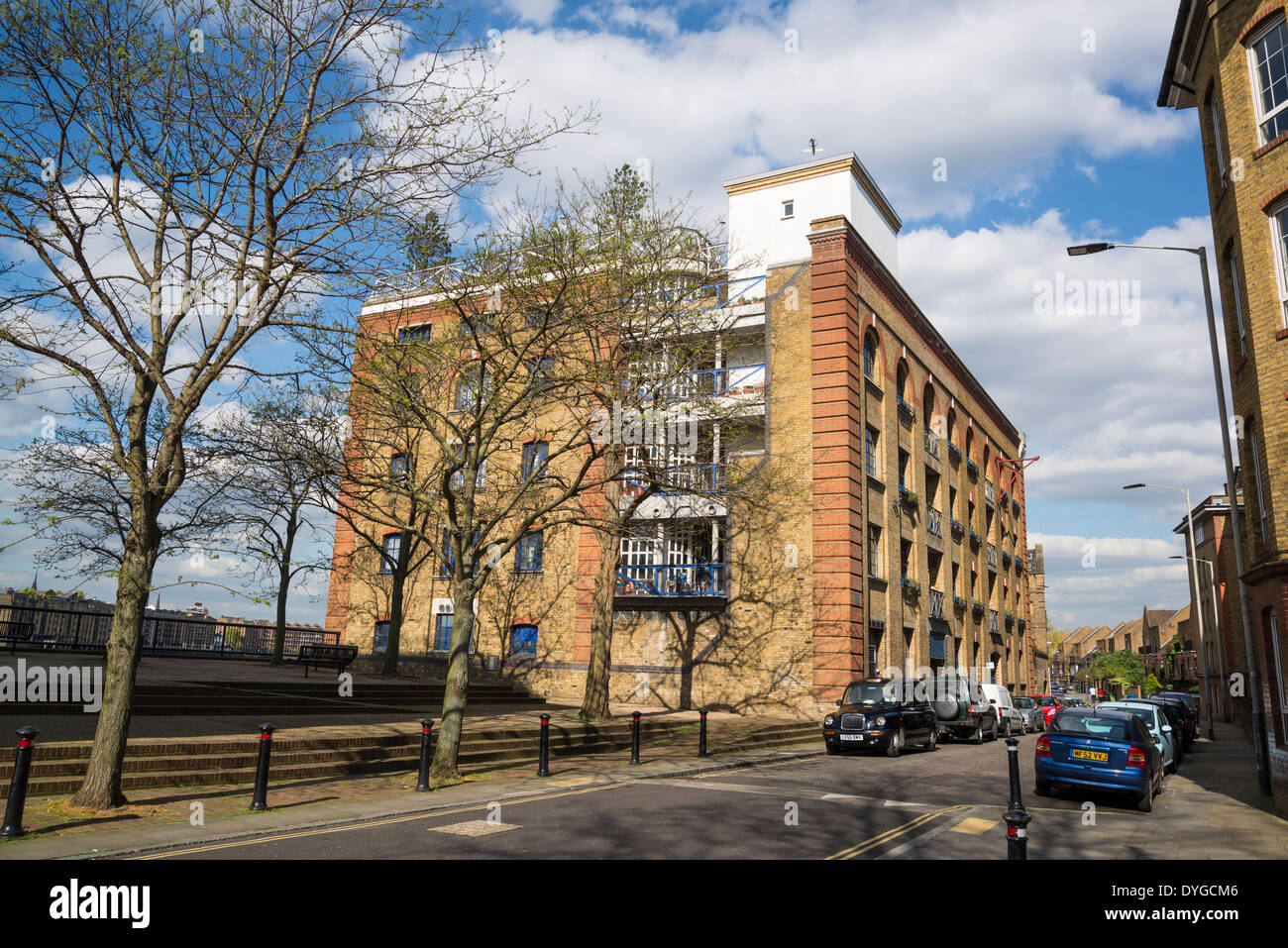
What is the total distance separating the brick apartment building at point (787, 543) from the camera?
82.2 ft

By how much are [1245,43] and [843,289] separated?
42.0 feet

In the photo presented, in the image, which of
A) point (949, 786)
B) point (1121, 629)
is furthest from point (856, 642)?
point (1121, 629)

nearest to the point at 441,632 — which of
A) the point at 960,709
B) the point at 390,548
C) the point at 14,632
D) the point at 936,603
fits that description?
the point at 390,548

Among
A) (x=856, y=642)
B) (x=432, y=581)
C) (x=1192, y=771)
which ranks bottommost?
(x=1192, y=771)

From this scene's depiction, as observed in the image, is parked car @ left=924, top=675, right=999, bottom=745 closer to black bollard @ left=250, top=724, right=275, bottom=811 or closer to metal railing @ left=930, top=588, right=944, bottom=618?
metal railing @ left=930, top=588, right=944, bottom=618

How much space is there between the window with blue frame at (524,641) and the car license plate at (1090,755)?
60.6 ft

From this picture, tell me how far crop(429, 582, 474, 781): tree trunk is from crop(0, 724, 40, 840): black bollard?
5397 mm

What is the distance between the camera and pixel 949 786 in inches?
555

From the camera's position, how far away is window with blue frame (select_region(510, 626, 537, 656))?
2800cm

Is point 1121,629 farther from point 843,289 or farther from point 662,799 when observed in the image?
point 662,799

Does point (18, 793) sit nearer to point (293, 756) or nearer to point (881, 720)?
point (293, 756)

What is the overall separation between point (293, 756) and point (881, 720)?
1311 centimetres

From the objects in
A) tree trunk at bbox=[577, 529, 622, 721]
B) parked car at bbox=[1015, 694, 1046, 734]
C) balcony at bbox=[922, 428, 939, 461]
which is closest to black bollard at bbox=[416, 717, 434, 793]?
tree trunk at bbox=[577, 529, 622, 721]

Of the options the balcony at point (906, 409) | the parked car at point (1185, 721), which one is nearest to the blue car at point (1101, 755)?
the parked car at point (1185, 721)
